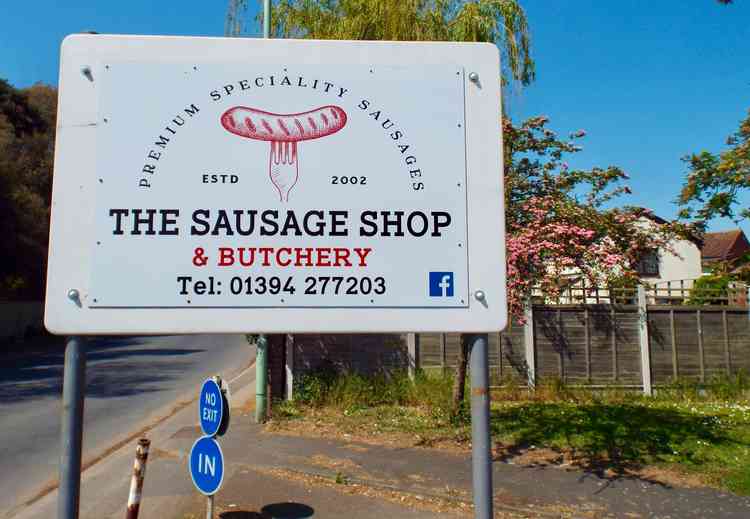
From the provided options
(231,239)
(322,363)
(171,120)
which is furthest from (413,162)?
(322,363)

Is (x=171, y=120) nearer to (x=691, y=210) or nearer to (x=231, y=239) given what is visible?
(x=231, y=239)

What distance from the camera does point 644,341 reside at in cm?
1202

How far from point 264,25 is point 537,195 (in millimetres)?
5222

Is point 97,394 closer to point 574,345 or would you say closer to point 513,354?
point 513,354

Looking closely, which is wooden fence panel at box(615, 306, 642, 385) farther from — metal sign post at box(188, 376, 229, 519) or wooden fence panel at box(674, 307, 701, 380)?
metal sign post at box(188, 376, 229, 519)

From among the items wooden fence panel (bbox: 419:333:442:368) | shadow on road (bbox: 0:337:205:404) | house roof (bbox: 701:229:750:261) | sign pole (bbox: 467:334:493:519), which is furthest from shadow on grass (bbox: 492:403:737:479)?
house roof (bbox: 701:229:750:261)

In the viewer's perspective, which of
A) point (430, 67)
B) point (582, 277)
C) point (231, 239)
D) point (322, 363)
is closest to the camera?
point (231, 239)

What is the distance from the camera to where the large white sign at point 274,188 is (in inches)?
93.9

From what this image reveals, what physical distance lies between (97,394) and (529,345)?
942cm

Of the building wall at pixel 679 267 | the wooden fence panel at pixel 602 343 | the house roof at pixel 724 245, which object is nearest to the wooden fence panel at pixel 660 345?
the wooden fence panel at pixel 602 343

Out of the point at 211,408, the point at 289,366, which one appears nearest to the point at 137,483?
the point at 211,408

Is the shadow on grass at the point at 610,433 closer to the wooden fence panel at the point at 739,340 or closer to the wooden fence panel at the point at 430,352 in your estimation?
the wooden fence panel at the point at 430,352

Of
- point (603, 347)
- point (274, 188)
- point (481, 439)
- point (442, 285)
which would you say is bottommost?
point (603, 347)

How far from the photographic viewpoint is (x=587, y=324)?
11992 millimetres
